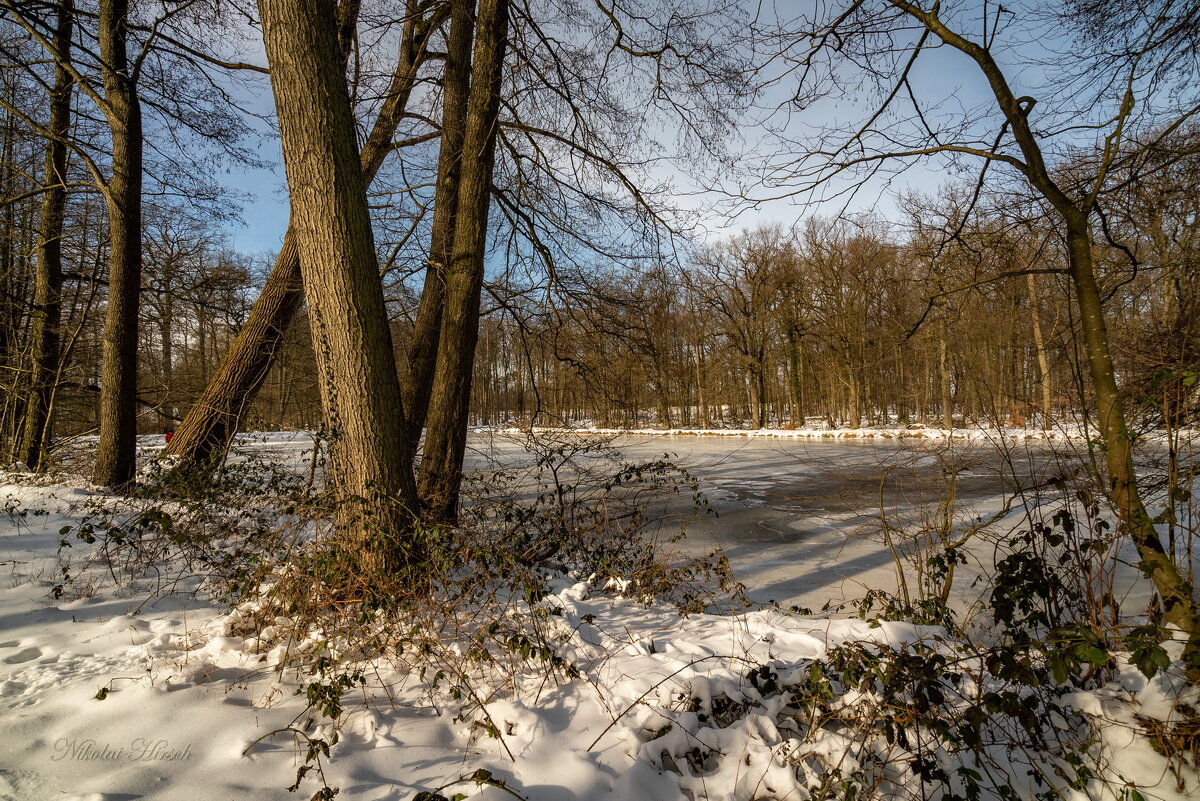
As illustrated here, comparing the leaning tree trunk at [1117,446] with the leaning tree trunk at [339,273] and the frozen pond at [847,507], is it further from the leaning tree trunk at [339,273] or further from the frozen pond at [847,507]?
the leaning tree trunk at [339,273]

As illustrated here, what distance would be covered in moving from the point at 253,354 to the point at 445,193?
11.3ft

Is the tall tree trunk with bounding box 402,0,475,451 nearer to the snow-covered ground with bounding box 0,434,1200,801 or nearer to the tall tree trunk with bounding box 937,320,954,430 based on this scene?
the snow-covered ground with bounding box 0,434,1200,801

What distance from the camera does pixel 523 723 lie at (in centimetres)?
226

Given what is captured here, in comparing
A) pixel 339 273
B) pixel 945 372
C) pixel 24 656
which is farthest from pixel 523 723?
pixel 945 372

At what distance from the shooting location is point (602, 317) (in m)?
6.21

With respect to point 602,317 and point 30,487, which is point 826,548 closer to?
point 602,317

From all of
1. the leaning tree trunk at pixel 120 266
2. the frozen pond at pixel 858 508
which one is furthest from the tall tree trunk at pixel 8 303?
the frozen pond at pixel 858 508

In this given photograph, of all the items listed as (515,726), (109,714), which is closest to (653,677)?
(515,726)

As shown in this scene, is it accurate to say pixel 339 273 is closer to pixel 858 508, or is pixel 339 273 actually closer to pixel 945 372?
pixel 858 508

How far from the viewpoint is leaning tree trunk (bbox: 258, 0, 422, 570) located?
10.7 feet

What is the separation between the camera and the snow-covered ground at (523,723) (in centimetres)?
195

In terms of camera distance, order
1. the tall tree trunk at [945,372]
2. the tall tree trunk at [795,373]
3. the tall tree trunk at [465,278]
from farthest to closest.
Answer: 1. the tall tree trunk at [795,373]
2. the tall tree trunk at [945,372]
3. the tall tree trunk at [465,278]

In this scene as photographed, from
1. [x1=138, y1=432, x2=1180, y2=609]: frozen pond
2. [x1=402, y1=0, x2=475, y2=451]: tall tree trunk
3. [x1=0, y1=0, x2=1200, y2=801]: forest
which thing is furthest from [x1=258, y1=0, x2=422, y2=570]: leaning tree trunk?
[x1=138, y1=432, x2=1180, y2=609]: frozen pond

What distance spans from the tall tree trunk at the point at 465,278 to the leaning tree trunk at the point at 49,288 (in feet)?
24.9
